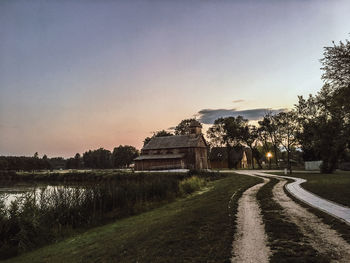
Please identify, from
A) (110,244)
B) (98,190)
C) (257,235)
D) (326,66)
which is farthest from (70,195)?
(326,66)

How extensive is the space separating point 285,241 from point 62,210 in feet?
36.8

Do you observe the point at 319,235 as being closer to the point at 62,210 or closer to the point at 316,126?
the point at 62,210

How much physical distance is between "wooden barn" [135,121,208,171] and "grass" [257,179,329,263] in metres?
41.7

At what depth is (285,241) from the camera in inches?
252

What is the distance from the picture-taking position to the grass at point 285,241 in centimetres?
533

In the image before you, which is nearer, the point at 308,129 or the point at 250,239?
the point at 250,239

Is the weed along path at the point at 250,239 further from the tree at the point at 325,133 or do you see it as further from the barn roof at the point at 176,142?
the barn roof at the point at 176,142

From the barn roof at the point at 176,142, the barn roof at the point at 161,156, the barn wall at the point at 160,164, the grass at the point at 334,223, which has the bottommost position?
the grass at the point at 334,223

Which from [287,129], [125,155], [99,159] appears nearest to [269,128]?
[287,129]

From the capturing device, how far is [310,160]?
42.1 metres

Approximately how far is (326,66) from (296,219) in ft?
33.9

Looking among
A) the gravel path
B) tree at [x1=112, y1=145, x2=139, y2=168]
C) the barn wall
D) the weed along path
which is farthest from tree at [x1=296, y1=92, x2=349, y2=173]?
tree at [x1=112, y1=145, x2=139, y2=168]

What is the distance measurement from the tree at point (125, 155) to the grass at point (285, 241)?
9247 centimetres

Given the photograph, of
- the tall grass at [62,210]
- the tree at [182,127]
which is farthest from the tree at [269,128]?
the tall grass at [62,210]
